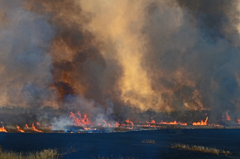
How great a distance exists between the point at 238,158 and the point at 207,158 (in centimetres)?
870

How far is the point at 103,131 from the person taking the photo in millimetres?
199375

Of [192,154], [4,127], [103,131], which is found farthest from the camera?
[103,131]

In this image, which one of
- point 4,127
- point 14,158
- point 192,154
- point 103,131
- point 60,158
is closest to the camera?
point 14,158

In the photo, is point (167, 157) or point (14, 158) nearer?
point (14, 158)

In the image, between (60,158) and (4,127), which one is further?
(4,127)

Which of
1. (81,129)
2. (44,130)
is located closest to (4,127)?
(44,130)

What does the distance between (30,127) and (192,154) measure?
500ft

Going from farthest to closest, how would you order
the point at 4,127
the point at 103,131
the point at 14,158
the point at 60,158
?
the point at 103,131, the point at 4,127, the point at 60,158, the point at 14,158

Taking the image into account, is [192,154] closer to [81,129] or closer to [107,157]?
[107,157]

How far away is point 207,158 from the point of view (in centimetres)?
6425

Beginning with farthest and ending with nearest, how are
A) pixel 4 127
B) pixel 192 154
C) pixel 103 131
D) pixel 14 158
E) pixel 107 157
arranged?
1. pixel 103 131
2. pixel 4 127
3. pixel 192 154
4. pixel 107 157
5. pixel 14 158

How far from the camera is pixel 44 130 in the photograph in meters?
185

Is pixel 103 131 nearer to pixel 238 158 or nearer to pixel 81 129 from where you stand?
pixel 81 129

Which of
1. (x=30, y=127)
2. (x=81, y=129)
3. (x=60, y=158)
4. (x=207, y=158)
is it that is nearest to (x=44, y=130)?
(x=30, y=127)
